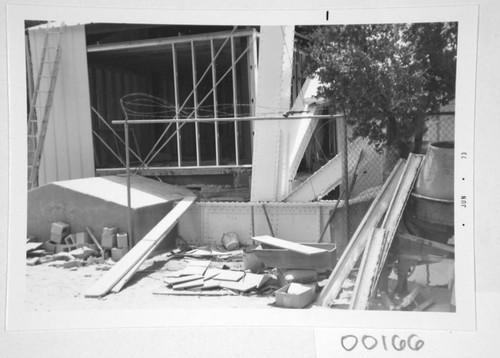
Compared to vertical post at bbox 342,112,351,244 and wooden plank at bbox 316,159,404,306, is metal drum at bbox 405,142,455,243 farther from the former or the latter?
vertical post at bbox 342,112,351,244

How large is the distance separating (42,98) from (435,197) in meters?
5.90

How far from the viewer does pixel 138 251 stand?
520cm

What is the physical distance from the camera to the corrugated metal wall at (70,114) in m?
7.28

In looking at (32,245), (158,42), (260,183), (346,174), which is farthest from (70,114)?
(346,174)

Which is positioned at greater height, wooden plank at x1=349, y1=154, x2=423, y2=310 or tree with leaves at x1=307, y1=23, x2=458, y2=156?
tree with leaves at x1=307, y1=23, x2=458, y2=156

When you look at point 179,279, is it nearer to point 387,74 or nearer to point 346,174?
point 346,174

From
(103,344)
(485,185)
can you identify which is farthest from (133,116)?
(485,185)

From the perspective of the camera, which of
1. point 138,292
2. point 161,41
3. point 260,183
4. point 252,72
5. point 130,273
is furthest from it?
point 161,41

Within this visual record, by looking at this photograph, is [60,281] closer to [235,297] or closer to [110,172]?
[235,297]

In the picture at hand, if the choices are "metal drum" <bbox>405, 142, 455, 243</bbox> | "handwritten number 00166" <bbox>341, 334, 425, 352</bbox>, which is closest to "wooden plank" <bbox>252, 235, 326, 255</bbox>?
"metal drum" <bbox>405, 142, 455, 243</bbox>

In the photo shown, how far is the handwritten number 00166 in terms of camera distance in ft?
9.96

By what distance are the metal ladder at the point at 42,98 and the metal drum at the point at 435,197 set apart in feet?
17.1

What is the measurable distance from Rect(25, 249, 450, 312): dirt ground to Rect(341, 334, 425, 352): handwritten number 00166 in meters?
0.40

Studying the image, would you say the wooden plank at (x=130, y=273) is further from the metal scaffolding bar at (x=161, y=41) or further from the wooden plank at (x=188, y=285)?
the metal scaffolding bar at (x=161, y=41)
